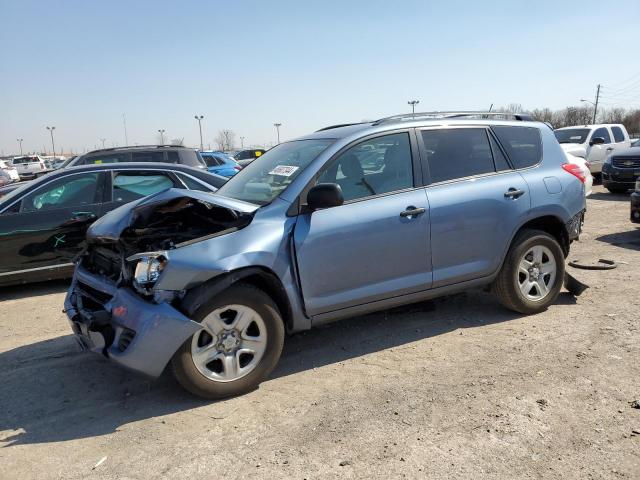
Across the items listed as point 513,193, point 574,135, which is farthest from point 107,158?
point 574,135

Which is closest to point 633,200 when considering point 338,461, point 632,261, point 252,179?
point 632,261

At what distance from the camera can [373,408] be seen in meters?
3.51

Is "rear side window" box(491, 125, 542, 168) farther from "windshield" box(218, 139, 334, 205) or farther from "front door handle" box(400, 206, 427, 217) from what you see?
"windshield" box(218, 139, 334, 205)

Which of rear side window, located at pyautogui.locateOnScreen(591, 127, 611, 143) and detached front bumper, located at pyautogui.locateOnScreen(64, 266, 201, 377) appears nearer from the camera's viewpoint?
detached front bumper, located at pyautogui.locateOnScreen(64, 266, 201, 377)

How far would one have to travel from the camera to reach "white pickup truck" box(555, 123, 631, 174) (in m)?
16.6

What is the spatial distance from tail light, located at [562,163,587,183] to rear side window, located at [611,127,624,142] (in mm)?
14100

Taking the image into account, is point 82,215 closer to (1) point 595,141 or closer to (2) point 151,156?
(2) point 151,156

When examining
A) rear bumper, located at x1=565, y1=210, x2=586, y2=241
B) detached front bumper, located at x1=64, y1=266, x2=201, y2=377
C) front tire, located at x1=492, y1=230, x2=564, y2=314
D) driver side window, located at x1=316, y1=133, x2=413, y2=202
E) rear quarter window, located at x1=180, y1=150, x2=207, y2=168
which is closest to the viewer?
detached front bumper, located at x1=64, y1=266, x2=201, y2=377

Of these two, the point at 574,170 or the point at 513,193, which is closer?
the point at 513,193

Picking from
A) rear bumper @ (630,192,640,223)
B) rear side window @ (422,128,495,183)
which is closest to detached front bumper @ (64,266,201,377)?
rear side window @ (422,128,495,183)

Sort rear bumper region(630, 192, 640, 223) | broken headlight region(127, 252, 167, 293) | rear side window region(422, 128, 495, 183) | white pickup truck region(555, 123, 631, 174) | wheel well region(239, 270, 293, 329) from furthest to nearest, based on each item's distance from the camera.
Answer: white pickup truck region(555, 123, 631, 174), rear bumper region(630, 192, 640, 223), rear side window region(422, 128, 495, 183), wheel well region(239, 270, 293, 329), broken headlight region(127, 252, 167, 293)

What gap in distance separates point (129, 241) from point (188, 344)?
1018 mm

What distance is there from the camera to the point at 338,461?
2953 millimetres

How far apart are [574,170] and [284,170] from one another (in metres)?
2.97
